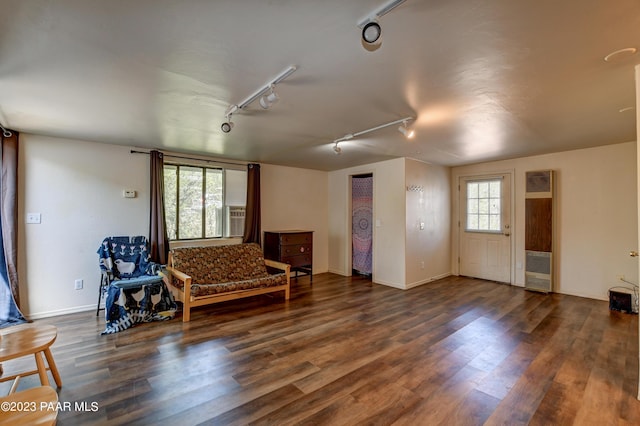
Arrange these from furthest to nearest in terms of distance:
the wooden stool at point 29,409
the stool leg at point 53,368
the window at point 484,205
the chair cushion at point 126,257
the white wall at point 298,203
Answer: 1. the white wall at point 298,203
2. the window at point 484,205
3. the chair cushion at point 126,257
4. the stool leg at point 53,368
5. the wooden stool at point 29,409

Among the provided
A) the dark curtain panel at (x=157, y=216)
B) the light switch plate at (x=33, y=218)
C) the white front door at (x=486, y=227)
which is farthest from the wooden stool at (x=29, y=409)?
the white front door at (x=486, y=227)

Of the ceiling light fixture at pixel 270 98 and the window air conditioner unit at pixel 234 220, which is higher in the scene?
the ceiling light fixture at pixel 270 98

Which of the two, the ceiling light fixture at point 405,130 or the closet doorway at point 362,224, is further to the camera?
the closet doorway at point 362,224

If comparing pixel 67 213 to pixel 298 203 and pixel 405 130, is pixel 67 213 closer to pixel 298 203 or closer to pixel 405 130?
pixel 298 203

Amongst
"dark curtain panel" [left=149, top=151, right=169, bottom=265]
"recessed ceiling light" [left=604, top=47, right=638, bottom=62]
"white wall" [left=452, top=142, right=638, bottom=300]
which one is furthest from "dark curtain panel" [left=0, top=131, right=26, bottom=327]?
"white wall" [left=452, top=142, right=638, bottom=300]

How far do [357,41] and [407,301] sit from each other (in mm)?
3664

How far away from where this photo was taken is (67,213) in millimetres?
3717

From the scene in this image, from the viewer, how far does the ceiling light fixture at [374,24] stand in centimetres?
135

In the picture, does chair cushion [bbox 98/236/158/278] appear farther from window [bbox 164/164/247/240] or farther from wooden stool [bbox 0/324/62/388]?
wooden stool [bbox 0/324/62/388]

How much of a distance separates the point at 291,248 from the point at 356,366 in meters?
2.98

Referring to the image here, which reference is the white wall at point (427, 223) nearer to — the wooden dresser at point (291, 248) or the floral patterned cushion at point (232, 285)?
the wooden dresser at point (291, 248)

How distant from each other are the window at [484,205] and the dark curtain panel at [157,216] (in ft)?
18.5

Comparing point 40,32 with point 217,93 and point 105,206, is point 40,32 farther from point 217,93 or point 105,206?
point 105,206

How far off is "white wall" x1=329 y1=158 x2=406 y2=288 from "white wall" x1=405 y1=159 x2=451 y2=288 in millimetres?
129
